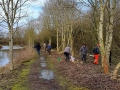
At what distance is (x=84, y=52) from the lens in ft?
68.0

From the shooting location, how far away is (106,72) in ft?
40.4

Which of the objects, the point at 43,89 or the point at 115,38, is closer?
the point at 43,89

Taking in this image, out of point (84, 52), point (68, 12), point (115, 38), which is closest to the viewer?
point (84, 52)

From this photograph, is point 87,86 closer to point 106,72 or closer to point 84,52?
point 106,72

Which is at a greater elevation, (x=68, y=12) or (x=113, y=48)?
(x=68, y=12)

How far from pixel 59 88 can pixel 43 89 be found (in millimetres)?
706

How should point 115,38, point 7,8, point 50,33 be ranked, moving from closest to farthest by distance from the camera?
point 7,8 < point 115,38 < point 50,33

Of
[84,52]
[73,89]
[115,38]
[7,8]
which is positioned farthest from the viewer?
[115,38]

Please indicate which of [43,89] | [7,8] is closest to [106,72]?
[43,89]

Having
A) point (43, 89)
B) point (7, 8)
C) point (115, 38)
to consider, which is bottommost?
point (43, 89)

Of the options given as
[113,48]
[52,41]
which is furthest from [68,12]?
[52,41]

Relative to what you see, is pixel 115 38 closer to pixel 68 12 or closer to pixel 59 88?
pixel 68 12

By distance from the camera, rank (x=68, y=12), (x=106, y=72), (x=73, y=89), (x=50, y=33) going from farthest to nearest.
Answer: (x=50, y=33) → (x=68, y=12) → (x=106, y=72) → (x=73, y=89)

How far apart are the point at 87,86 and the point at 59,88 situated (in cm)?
122
